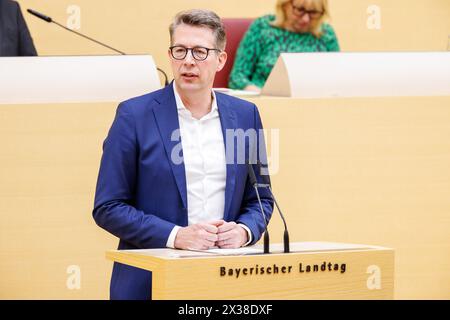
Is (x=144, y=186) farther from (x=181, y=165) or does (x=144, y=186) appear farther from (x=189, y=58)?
(x=189, y=58)

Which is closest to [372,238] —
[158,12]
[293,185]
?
[293,185]

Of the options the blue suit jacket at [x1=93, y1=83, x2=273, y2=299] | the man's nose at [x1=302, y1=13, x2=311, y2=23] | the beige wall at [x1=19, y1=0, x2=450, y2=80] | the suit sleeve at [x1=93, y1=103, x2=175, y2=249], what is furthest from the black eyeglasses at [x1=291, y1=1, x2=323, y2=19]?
the suit sleeve at [x1=93, y1=103, x2=175, y2=249]

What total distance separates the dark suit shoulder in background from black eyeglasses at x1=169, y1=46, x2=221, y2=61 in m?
2.03

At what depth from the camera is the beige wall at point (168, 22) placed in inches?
216

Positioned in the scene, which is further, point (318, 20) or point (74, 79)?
point (318, 20)

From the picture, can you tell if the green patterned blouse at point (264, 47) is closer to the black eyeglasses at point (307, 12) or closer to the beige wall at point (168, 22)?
the black eyeglasses at point (307, 12)

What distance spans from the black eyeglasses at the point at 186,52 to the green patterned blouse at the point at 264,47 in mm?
2334

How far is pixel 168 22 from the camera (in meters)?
5.59

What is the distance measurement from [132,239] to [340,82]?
1.46 metres

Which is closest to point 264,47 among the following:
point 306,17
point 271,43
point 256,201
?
point 271,43

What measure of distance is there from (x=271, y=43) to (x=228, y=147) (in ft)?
7.93

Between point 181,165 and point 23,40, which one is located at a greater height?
point 23,40

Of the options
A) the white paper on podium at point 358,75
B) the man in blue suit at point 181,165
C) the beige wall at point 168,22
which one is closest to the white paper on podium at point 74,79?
the white paper on podium at point 358,75
